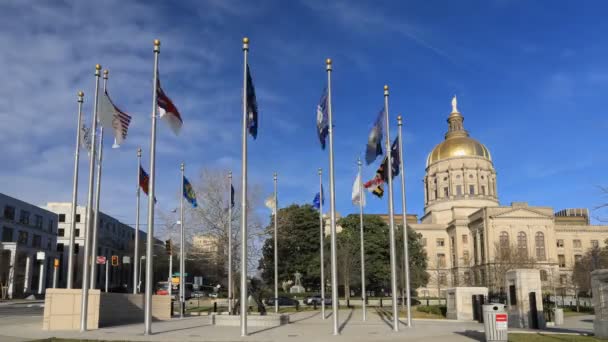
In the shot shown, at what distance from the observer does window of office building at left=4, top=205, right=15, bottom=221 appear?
76062 millimetres

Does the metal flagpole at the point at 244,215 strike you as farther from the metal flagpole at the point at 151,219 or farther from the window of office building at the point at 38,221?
the window of office building at the point at 38,221

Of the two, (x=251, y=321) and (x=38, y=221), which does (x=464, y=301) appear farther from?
(x=38, y=221)

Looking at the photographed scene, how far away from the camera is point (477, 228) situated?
346 feet

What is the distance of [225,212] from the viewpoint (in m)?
47.1

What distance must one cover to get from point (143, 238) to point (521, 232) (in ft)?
232

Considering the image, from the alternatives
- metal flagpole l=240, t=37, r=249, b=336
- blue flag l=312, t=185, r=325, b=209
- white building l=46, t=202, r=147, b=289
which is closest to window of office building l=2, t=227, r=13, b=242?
white building l=46, t=202, r=147, b=289

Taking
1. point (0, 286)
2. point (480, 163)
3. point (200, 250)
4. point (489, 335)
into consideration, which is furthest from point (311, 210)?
point (489, 335)

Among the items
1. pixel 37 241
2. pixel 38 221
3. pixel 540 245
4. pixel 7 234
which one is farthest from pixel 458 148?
pixel 7 234

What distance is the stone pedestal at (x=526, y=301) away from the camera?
1038 inches

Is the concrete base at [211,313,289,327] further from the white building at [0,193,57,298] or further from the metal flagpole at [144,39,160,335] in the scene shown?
the white building at [0,193,57,298]

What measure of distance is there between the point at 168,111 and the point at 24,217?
7069cm

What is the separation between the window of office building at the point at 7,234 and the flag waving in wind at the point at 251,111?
67193mm

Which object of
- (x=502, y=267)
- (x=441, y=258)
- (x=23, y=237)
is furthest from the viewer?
(x=441, y=258)

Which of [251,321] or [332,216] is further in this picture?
[251,321]
